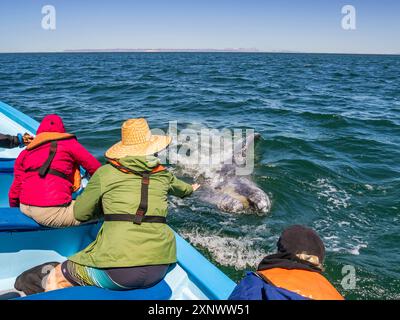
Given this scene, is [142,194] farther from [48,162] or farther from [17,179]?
[17,179]

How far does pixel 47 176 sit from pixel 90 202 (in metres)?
1.11

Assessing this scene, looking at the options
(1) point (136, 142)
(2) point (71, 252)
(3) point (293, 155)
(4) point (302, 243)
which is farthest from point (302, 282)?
(3) point (293, 155)

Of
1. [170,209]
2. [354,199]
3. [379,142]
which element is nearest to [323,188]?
[354,199]

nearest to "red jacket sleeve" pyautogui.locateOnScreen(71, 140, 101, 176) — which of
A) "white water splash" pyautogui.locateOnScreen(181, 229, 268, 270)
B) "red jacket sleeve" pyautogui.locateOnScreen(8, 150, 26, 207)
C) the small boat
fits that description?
"red jacket sleeve" pyautogui.locateOnScreen(8, 150, 26, 207)

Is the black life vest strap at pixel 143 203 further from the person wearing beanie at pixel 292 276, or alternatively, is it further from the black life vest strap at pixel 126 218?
the person wearing beanie at pixel 292 276

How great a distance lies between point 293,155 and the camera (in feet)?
42.4

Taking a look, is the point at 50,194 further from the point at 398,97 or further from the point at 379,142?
the point at 398,97

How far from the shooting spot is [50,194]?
467 centimetres

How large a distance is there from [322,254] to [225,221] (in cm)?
539

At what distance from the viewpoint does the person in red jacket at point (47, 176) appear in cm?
464

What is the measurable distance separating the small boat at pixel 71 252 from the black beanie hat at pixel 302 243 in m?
1.37

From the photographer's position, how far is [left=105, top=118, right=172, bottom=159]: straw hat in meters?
3.96

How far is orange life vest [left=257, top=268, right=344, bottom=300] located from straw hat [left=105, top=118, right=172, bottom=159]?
1824mm

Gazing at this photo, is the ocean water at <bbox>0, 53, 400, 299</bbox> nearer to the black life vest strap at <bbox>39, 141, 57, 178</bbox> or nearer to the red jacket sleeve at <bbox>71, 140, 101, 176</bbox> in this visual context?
the red jacket sleeve at <bbox>71, 140, 101, 176</bbox>
